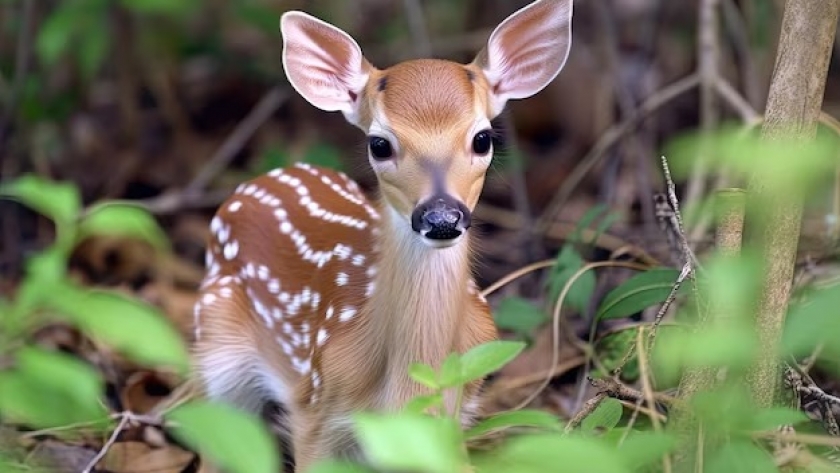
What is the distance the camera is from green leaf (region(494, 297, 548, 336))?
3.27m

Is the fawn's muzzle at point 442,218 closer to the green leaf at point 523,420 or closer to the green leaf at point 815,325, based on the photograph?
the green leaf at point 523,420

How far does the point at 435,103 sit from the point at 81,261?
7.48 ft

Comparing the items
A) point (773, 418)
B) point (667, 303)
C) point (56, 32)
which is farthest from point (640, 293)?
point (56, 32)

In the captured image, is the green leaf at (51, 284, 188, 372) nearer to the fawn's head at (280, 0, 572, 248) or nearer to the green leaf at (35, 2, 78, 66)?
the fawn's head at (280, 0, 572, 248)

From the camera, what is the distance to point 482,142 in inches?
101

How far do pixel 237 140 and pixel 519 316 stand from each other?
206 cm

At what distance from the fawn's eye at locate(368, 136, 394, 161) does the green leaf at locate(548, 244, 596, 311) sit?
790 mm

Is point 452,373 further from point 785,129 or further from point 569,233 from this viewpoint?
point 569,233

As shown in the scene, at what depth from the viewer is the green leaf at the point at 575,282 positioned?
3.21 m

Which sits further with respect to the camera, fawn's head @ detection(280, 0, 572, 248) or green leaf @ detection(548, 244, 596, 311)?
green leaf @ detection(548, 244, 596, 311)

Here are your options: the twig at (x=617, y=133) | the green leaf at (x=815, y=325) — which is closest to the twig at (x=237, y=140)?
the twig at (x=617, y=133)

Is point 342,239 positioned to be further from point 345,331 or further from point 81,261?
point 81,261

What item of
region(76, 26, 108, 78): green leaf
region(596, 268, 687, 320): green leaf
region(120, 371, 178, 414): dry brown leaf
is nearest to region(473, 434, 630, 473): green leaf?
region(596, 268, 687, 320): green leaf

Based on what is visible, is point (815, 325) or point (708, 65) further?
point (708, 65)
